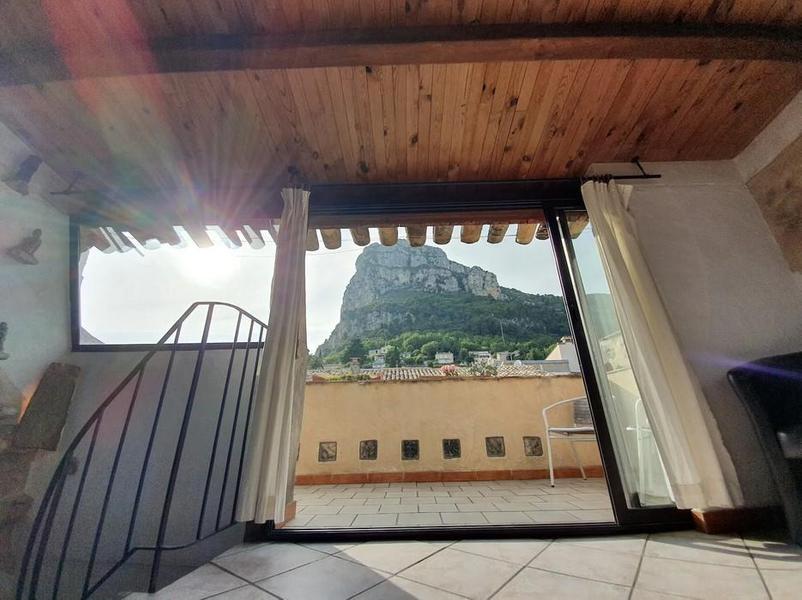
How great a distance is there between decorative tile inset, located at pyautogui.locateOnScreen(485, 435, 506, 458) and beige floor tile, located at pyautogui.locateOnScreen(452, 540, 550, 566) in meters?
1.86

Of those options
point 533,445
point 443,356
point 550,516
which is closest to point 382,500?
point 550,516

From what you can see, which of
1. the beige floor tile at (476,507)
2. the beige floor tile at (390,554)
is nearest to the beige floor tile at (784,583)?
the beige floor tile at (390,554)

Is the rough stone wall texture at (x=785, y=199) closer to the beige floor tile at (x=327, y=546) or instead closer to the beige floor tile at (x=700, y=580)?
the beige floor tile at (x=700, y=580)

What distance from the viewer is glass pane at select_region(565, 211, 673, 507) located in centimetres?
142

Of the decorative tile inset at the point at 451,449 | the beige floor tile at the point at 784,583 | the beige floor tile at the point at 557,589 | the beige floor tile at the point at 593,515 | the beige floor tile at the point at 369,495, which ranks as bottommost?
the beige floor tile at the point at 369,495

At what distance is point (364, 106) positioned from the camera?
1.54 metres

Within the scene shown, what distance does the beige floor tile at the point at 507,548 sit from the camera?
1.17 meters

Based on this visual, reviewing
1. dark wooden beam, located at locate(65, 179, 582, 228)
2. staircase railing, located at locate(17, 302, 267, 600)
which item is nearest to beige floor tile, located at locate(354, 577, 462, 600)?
staircase railing, located at locate(17, 302, 267, 600)

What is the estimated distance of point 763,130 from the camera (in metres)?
1.71

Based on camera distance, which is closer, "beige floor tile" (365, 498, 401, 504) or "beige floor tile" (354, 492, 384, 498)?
"beige floor tile" (365, 498, 401, 504)

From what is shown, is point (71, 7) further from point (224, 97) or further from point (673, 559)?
point (673, 559)

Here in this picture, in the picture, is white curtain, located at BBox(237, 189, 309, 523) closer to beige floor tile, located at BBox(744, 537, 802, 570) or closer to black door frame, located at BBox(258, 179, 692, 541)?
black door frame, located at BBox(258, 179, 692, 541)

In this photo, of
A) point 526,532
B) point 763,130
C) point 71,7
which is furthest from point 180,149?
point 763,130

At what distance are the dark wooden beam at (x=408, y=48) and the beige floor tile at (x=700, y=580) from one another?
1883 millimetres
